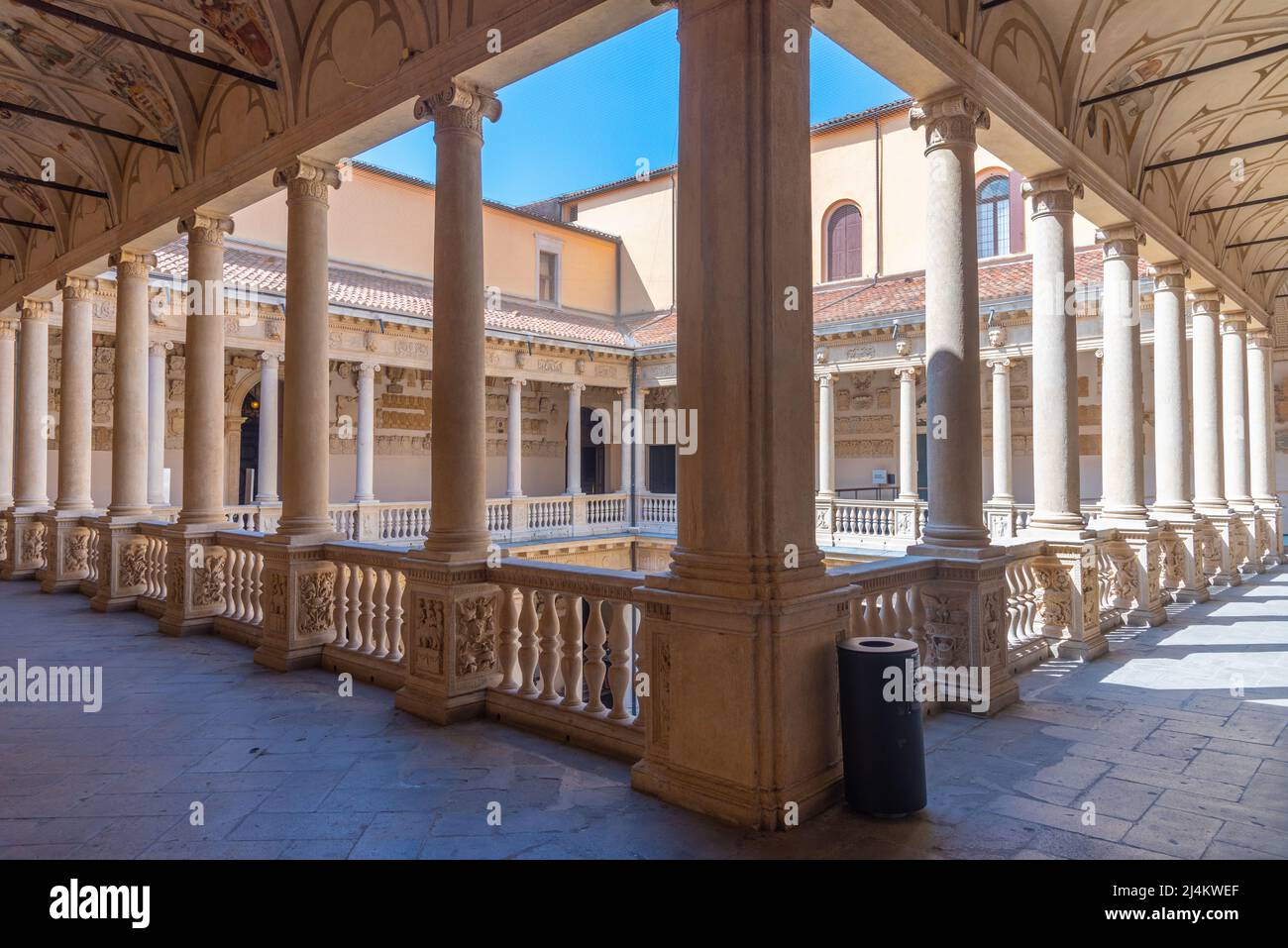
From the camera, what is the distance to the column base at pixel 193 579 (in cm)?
828

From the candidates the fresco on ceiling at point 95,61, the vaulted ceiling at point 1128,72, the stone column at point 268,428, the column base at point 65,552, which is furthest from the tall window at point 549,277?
the vaulted ceiling at point 1128,72

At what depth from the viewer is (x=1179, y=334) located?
1010cm

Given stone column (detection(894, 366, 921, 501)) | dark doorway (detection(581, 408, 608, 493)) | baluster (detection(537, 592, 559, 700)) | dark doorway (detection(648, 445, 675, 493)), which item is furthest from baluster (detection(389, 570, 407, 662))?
dark doorway (detection(581, 408, 608, 493))

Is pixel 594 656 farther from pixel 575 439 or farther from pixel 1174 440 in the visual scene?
pixel 575 439

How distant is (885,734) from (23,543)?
1420cm

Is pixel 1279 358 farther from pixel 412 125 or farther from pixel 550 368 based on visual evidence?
pixel 412 125

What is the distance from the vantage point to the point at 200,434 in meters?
8.34

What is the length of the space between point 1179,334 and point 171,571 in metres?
12.4

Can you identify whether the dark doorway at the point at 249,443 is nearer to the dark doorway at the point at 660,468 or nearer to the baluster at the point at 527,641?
the dark doorway at the point at 660,468

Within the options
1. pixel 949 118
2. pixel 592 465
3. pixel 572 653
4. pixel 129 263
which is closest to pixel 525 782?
pixel 572 653

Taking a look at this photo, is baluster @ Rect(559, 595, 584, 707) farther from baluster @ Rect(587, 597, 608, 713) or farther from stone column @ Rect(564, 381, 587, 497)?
stone column @ Rect(564, 381, 587, 497)

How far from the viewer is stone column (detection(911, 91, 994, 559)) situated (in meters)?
5.68

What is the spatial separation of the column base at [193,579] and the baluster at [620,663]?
578 cm

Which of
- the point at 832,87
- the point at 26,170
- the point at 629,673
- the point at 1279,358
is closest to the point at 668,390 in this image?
the point at 832,87
